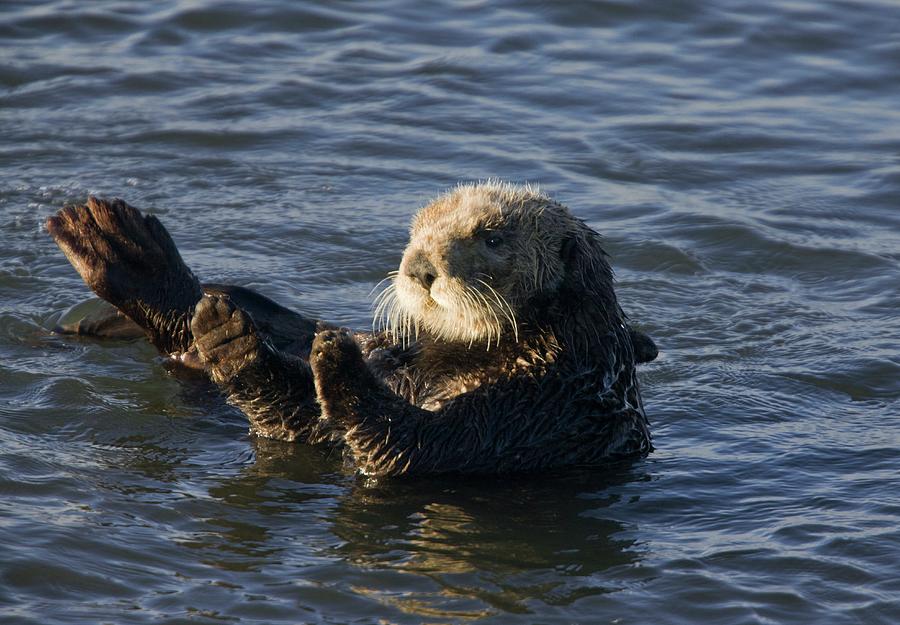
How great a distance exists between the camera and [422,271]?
5168 mm

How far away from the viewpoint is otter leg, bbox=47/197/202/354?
244 inches

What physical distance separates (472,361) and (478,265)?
0.42m

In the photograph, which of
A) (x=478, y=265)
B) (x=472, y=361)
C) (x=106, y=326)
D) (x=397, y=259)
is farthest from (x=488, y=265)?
(x=397, y=259)

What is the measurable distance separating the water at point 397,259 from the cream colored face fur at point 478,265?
689 mm

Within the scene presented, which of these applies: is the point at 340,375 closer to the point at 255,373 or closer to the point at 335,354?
the point at 335,354

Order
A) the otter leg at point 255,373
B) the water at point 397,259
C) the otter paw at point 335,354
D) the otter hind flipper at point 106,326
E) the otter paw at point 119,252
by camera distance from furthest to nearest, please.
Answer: the otter hind flipper at point 106,326 → the otter paw at point 119,252 → the otter leg at point 255,373 → the otter paw at point 335,354 → the water at point 397,259

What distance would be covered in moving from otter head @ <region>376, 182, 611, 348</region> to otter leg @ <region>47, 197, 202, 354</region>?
1266 millimetres

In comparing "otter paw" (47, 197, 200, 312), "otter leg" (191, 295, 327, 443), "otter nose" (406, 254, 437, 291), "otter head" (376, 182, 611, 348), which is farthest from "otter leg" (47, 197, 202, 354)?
"otter nose" (406, 254, 437, 291)

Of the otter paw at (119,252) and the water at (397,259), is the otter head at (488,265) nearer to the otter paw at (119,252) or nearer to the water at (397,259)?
the water at (397,259)

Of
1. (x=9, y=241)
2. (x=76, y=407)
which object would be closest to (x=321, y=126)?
(x=9, y=241)

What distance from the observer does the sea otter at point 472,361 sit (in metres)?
5.25

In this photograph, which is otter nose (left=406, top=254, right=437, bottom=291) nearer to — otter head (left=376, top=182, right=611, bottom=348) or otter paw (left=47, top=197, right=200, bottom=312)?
otter head (left=376, top=182, right=611, bottom=348)

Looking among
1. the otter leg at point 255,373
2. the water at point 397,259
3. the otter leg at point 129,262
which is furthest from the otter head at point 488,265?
the otter leg at point 129,262

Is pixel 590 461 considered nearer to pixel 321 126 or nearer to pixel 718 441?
pixel 718 441
